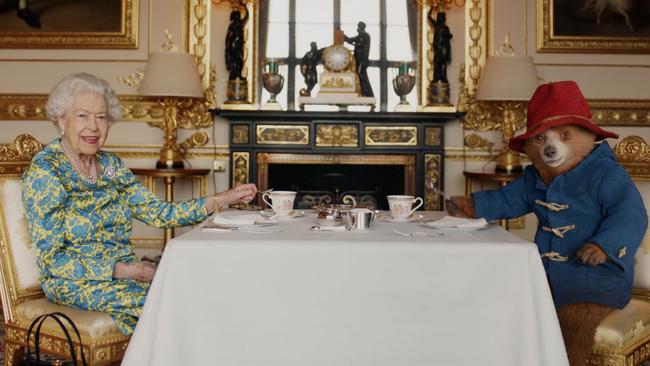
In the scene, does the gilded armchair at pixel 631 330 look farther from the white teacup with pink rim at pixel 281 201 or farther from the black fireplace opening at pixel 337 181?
the black fireplace opening at pixel 337 181

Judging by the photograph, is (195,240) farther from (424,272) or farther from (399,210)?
(399,210)

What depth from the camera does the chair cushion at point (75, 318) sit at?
6.70 feet

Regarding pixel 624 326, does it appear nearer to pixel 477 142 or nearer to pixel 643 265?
pixel 643 265

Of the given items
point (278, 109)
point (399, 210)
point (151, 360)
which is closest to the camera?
point (151, 360)

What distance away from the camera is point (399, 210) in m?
2.39

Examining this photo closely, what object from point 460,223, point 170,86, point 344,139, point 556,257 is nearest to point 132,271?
point 460,223

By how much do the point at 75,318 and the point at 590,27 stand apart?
15.4ft

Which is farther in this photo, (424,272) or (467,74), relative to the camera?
(467,74)

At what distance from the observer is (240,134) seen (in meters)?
5.24

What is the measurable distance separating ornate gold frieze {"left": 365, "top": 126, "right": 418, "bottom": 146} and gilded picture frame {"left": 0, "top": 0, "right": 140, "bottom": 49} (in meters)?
2.00

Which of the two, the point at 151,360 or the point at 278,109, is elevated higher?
the point at 278,109

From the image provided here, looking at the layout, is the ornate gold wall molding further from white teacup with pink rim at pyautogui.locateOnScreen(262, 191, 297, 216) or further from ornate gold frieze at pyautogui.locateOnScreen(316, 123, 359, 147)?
white teacup with pink rim at pyautogui.locateOnScreen(262, 191, 297, 216)

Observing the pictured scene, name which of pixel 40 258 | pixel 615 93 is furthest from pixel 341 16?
pixel 40 258

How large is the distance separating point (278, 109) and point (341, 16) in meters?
0.99
